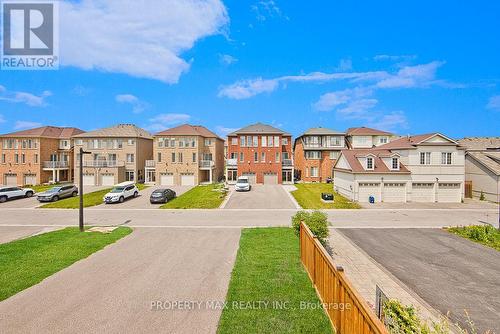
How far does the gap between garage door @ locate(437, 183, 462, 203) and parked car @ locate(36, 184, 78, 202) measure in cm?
4274

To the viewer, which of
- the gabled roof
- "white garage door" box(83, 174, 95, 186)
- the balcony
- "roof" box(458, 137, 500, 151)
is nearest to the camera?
the gabled roof

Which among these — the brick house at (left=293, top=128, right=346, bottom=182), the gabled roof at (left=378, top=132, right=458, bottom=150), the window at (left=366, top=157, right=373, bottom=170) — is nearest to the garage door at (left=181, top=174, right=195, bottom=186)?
the brick house at (left=293, top=128, right=346, bottom=182)

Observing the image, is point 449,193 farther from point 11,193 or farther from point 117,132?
point 11,193

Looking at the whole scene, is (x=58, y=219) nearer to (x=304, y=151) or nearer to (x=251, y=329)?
(x=251, y=329)

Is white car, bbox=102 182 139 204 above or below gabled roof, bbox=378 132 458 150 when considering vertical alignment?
below

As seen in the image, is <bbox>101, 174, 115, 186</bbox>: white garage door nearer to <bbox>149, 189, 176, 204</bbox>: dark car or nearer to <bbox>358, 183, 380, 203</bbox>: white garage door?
<bbox>149, 189, 176, 204</bbox>: dark car

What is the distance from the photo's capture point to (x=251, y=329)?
238 inches

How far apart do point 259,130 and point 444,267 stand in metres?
34.2

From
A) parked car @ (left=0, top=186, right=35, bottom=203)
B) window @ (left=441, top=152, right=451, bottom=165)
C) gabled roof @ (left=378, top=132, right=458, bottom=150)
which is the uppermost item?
gabled roof @ (left=378, top=132, right=458, bottom=150)

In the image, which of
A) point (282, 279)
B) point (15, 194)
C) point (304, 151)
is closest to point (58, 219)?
point (15, 194)

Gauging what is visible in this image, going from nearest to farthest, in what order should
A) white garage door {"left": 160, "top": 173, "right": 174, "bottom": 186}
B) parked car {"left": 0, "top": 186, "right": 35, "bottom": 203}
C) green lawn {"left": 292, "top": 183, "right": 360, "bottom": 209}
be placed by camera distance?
green lawn {"left": 292, "top": 183, "right": 360, "bottom": 209}
parked car {"left": 0, "top": 186, "right": 35, "bottom": 203}
white garage door {"left": 160, "top": 173, "right": 174, "bottom": 186}

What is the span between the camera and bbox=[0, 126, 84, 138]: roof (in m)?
44.1

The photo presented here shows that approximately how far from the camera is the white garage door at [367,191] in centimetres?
2808

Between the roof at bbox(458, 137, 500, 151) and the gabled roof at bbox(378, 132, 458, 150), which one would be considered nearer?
the gabled roof at bbox(378, 132, 458, 150)
